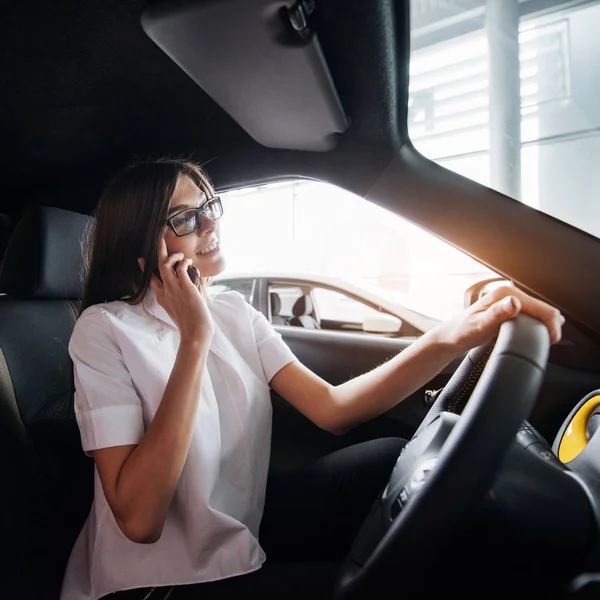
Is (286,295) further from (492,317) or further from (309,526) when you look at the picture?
(492,317)

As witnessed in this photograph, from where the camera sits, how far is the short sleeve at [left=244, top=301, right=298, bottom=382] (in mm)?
1292

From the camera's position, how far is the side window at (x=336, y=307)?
291 cm

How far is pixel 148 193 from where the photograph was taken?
3.97ft

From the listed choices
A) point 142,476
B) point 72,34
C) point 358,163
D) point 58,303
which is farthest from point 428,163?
point 58,303

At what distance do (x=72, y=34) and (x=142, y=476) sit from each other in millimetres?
995

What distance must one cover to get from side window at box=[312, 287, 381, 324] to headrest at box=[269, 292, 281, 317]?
28 centimetres

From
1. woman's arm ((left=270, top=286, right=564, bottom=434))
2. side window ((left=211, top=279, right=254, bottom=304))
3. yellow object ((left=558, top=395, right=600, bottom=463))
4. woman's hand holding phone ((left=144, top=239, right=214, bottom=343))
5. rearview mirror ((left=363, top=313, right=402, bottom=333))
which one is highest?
woman's hand holding phone ((left=144, top=239, right=214, bottom=343))

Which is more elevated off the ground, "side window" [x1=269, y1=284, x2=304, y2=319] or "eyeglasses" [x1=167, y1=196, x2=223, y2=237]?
"eyeglasses" [x1=167, y1=196, x2=223, y2=237]

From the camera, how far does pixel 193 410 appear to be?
908mm

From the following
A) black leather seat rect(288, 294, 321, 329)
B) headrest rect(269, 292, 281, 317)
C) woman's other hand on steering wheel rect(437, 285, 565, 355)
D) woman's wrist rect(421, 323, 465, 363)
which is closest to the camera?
woman's other hand on steering wheel rect(437, 285, 565, 355)

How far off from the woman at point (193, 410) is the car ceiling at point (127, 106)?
26 centimetres

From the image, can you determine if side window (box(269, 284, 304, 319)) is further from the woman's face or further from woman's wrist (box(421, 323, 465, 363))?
woman's wrist (box(421, 323, 465, 363))

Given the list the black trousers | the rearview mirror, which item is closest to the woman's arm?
the black trousers

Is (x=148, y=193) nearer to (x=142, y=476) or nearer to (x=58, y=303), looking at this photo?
(x=58, y=303)
